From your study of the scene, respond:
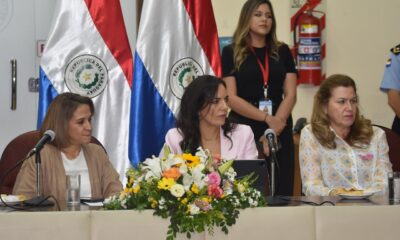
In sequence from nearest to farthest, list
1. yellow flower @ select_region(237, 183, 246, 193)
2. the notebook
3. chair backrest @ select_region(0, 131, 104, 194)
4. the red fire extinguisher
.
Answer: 1. yellow flower @ select_region(237, 183, 246, 193)
2. the notebook
3. chair backrest @ select_region(0, 131, 104, 194)
4. the red fire extinguisher

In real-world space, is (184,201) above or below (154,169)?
below

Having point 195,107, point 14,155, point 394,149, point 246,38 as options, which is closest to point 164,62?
point 246,38

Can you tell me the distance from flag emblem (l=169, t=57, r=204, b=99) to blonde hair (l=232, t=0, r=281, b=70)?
0.37 metres

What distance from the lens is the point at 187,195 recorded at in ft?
9.78

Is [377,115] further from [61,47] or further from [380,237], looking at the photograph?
[380,237]

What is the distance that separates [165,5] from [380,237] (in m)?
2.50

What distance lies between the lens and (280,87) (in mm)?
4777

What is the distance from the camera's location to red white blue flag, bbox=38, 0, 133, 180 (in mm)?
4906

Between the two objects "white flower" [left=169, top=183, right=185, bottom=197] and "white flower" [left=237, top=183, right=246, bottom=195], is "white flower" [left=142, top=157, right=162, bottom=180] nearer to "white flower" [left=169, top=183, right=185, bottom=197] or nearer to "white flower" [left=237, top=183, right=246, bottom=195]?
"white flower" [left=169, top=183, right=185, bottom=197]

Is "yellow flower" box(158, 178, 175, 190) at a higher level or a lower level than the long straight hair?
lower

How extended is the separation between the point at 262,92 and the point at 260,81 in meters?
0.07

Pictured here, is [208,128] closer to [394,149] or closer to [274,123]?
[274,123]

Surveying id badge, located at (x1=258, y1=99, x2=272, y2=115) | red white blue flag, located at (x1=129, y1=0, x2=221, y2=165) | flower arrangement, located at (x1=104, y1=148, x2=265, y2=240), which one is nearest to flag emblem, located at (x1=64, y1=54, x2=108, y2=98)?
red white blue flag, located at (x1=129, y1=0, x2=221, y2=165)

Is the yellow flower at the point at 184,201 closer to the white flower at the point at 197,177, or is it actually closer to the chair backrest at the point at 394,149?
the white flower at the point at 197,177
